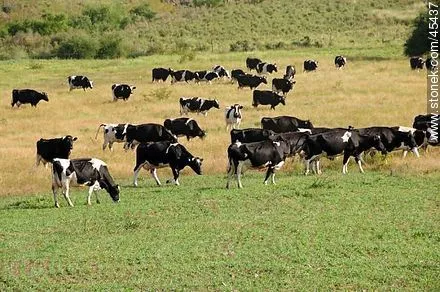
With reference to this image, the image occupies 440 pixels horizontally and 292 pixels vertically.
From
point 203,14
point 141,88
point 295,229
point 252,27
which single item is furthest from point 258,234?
point 203,14

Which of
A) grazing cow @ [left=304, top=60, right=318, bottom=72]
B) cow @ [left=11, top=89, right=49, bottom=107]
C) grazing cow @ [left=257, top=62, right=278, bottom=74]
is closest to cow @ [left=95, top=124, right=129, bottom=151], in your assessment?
cow @ [left=11, top=89, right=49, bottom=107]

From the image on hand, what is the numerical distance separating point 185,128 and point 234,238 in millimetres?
14233

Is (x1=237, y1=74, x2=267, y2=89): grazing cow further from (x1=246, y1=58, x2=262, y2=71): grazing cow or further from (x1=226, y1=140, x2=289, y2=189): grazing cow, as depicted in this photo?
(x1=226, y1=140, x2=289, y2=189): grazing cow

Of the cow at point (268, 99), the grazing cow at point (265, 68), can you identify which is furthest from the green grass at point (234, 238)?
the grazing cow at point (265, 68)

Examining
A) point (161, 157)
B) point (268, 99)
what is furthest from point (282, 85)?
point (161, 157)

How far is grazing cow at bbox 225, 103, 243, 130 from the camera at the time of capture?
3084cm

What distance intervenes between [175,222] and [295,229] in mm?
2688

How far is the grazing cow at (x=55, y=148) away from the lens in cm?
2250

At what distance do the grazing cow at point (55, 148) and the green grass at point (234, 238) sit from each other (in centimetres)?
324

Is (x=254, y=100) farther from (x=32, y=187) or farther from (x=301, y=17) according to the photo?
(x=301, y=17)

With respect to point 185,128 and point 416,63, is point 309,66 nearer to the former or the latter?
point 416,63

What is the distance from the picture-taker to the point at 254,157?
62.5 feet

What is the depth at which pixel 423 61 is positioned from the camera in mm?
50281

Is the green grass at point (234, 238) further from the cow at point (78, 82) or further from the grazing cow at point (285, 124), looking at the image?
the cow at point (78, 82)
